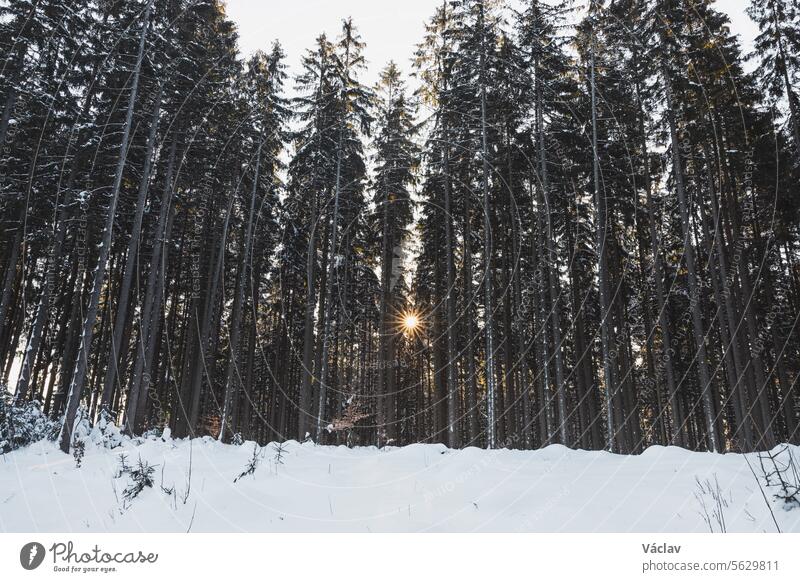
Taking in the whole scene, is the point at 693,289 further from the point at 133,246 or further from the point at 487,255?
the point at 133,246

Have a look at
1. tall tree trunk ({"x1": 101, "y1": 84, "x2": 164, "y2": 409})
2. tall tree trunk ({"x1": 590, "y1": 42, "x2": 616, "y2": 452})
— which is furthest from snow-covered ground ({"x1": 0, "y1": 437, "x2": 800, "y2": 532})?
tall tree trunk ({"x1": 590, "y1": 42, "x2": 616, "y2": 452})

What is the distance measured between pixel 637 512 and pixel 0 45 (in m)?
24.6

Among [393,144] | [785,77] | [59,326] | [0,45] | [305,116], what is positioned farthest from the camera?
[59,326]

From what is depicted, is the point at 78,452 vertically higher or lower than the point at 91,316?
lower

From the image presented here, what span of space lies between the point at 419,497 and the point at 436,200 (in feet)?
68.7

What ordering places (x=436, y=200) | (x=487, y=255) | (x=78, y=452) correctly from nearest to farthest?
(x=78, y=452), (x=487, y=255), (x=436, y=200)

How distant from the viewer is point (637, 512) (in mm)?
4754

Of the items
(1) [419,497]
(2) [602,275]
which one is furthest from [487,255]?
(1) [419,497]

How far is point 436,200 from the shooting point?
995 inches

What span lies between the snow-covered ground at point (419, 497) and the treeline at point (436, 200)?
24.5ft

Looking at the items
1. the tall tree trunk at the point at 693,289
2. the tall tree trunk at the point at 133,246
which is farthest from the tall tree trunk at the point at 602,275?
the tall tree trunk at the point at 133,246

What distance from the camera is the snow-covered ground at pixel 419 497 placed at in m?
4.71
